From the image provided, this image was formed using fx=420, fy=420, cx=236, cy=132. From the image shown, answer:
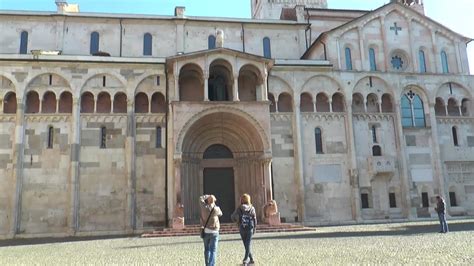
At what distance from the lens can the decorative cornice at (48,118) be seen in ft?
76.2

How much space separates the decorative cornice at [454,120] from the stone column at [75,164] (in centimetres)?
2189

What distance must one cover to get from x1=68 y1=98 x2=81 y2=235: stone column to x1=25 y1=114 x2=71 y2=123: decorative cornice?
0.45m

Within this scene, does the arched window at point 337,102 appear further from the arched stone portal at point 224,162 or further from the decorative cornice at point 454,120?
the decorative cornice at point 454,120

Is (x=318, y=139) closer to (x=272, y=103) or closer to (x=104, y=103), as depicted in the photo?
(x=272, y=103)

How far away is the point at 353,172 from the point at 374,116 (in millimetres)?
3996

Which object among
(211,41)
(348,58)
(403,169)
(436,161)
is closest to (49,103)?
(211,41)

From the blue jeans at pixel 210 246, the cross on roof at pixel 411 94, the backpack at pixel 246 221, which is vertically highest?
the cross on roof at pixel 411 94

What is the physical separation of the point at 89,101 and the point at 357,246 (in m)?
17.5

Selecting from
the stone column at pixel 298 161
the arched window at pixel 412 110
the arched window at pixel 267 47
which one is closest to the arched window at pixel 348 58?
the arched window at pixel 412 110

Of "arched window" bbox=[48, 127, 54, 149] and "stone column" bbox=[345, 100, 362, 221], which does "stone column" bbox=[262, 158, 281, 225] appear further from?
"arched window" bbox=[48, 127, 54, 149]

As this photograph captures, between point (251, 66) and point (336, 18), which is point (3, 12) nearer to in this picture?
point (251, 66)

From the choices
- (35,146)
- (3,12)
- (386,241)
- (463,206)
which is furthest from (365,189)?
(3,12)

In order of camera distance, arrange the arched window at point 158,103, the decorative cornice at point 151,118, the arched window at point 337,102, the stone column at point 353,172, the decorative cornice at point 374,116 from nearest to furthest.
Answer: the decorative cornice at point 151,118, the stone column at point 353,172, the arched window at point 158,103, the decorative cornice at point 374,116, the arched window at point 337,102

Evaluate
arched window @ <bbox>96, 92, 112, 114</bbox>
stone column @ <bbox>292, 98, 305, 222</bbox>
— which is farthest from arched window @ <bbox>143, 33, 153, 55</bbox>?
stone column @ <bbox>292, 98, 305, 222</bbox>
